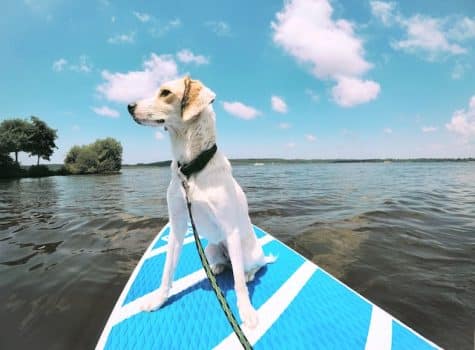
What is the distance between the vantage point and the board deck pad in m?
2.46

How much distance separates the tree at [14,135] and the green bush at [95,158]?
32.9ft

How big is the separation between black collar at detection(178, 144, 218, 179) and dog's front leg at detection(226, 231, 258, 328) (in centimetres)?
77

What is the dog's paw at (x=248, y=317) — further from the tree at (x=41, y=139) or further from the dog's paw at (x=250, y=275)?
the tree at (x=41, y=139)

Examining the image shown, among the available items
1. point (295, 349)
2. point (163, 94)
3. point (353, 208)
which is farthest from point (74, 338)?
point (353, 208)

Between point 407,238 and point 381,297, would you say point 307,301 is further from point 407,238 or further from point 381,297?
point 407,238

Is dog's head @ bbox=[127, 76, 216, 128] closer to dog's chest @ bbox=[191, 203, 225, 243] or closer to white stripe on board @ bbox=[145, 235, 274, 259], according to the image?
dog's chest @ bbox=[191, 203, 225, 243]

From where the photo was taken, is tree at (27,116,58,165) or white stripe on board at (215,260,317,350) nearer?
white stripe on board at (215,260,317,350)

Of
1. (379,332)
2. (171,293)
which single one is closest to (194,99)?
(171,293)

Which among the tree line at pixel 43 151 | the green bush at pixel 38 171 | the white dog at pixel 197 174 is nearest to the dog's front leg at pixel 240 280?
the white dog at pixel 197 174

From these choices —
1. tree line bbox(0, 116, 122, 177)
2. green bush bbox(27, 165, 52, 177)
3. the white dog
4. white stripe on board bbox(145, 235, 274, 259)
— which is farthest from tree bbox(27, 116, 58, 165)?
the white dog

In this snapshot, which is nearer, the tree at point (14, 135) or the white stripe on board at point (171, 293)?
the white stripe on board at point (171, 293)

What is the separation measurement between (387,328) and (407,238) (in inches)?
204

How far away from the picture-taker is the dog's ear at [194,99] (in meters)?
2.28

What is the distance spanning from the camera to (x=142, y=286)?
3.38 meters
